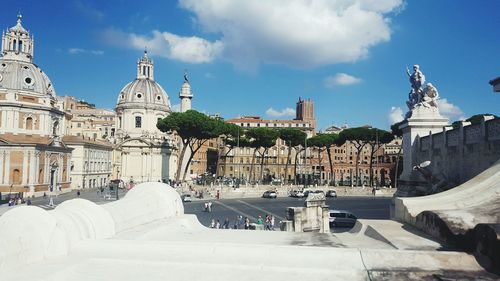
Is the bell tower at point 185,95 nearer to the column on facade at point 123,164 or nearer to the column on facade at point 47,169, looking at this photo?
the column on facade at point 123,164

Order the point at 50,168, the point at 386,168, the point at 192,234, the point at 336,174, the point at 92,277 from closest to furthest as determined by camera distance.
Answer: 1. the point at 92,277
2. the point at 192,234
3. the point at 50,168
4. the point at 386,168
5. the point at 336,174

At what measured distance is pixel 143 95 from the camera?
3191 inches

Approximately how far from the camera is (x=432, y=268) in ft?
16.5

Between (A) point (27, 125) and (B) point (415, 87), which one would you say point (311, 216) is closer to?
(B) point (415, 87)

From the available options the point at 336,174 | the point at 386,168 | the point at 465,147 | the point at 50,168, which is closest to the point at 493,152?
the point at 465,147

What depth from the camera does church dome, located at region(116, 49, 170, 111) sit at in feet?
264

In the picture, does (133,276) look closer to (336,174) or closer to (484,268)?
(484,268)

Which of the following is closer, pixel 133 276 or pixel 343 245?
pixel 133 276

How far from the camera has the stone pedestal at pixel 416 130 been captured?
1437cm

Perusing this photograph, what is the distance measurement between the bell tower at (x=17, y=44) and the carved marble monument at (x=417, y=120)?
57291 mm

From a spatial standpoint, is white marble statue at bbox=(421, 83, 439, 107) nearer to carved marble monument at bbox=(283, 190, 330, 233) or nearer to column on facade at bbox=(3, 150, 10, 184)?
carved marble monument at bbox=(283, 190, 330, 233)

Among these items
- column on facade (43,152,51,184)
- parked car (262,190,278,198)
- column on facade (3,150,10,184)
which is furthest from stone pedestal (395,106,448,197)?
column on facade (43,152,51,184)

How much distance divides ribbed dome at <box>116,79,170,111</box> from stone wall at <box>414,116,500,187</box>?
7211 cm

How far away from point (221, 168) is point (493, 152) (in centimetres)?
9535
